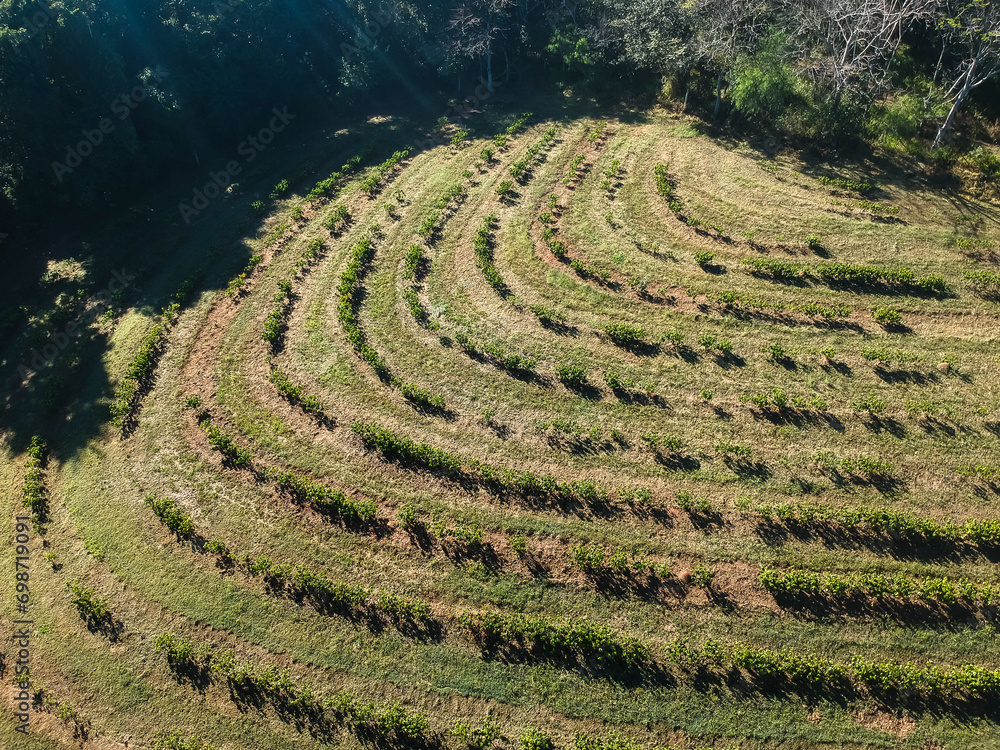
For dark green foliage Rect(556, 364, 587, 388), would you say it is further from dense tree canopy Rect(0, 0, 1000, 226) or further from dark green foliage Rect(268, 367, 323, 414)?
dense tree canopy Rect(0, 0, 1000, 226)

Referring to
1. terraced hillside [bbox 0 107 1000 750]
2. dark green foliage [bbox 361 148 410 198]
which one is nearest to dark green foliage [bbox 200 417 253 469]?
terraced hillside [bbox 0 107 1000 750]

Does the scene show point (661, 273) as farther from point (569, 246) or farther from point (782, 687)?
point (782, 687)

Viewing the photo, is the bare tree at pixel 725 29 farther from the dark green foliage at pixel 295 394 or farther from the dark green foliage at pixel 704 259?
the dark green foliage at pixel 295 394

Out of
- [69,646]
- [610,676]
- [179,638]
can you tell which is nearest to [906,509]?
[610,676]

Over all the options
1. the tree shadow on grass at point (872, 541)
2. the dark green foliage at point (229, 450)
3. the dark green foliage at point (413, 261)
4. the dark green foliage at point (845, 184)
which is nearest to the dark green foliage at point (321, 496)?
the dark green foliage at point (229, 450)
